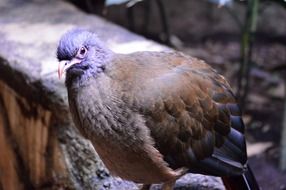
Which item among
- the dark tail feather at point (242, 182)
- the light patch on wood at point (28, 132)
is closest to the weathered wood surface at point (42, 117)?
the light patch on wood at point (28, 132)

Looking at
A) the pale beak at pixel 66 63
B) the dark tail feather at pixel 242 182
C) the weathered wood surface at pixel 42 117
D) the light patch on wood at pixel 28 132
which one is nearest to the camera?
the pale beak at pixel 66 63

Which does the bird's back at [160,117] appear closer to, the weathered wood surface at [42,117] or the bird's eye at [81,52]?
the bird's eye at [81,52]

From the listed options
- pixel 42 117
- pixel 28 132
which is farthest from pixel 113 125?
pixel 28 132

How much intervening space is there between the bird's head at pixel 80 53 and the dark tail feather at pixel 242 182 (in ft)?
2.32

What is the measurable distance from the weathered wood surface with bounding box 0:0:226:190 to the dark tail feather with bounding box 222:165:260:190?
116 mm

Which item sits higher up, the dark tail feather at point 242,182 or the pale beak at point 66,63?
the pale beak at point 66,63

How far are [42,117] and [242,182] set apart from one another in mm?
988

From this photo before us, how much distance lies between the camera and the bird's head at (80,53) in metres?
2.41

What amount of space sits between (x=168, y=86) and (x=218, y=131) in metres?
0.31

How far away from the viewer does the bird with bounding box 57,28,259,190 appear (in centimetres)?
242

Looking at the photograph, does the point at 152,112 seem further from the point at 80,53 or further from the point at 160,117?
the point at 80,53

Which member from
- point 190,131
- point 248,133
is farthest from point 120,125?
point 248,133

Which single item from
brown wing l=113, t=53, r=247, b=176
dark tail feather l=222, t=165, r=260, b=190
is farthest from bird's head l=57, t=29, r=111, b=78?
dark tail feather l=222, t=165, r=260, b=190

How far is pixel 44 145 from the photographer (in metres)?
3.18
